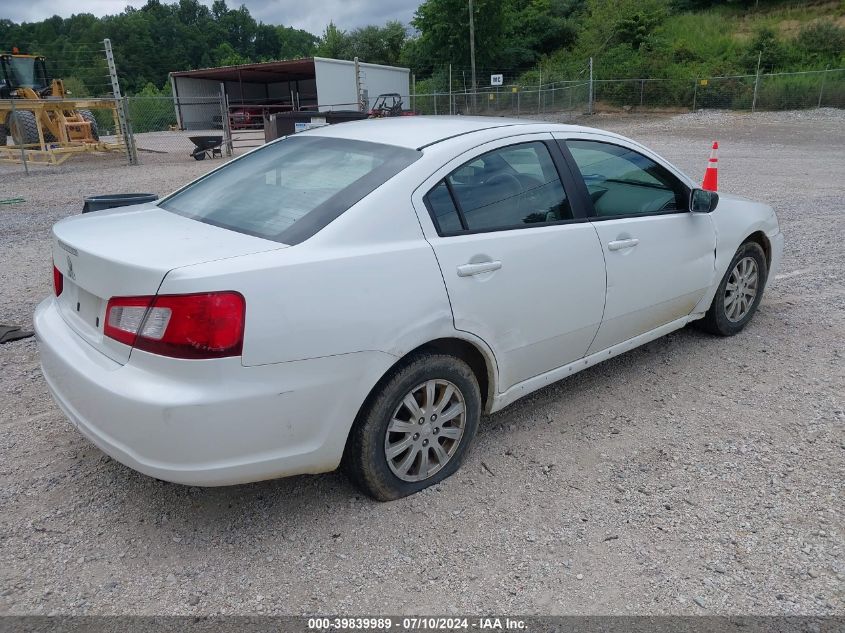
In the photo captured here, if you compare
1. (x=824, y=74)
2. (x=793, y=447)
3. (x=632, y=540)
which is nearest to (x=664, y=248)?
(x=793, y=447)

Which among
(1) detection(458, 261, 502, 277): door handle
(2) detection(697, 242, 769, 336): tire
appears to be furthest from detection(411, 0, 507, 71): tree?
(1) detection(458, 261, 502, 277): door handle

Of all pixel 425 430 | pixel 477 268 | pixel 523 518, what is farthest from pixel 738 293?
pixel 425 430

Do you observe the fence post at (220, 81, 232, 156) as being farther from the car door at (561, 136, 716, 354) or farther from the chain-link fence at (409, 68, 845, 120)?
the car door at (561, 136, 716, 354)

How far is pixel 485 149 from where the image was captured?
3135 mm

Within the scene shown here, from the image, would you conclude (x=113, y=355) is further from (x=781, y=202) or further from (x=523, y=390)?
(x=781, y=202)

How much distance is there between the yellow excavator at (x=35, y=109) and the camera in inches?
724

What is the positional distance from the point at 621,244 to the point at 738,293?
1.70 meters

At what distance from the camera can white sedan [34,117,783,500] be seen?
7.42 feet

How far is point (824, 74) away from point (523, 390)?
3192 cm

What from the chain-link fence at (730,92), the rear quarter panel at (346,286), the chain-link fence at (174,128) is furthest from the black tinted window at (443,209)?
the chain-link fence at (730,92)

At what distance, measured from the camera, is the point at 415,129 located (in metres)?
3.34

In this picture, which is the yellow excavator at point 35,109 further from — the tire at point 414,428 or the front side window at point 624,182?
the tire at point 414,428

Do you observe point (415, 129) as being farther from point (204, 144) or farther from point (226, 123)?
point (226, 123)

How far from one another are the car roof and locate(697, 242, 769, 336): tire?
5.69 feet
